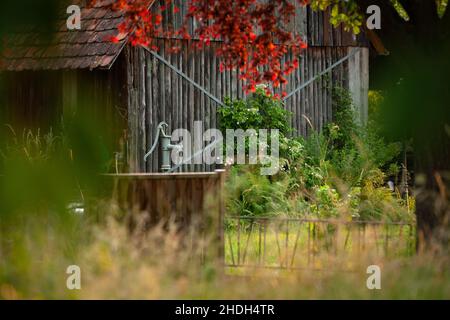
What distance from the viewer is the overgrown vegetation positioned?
486 inches

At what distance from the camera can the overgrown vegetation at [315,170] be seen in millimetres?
12336

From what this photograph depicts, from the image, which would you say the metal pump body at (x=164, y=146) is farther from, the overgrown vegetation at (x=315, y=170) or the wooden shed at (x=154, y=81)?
the overgrown vegetation at (x=315, y=170)

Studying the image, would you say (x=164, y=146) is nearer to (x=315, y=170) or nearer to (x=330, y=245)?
(x=315, y=170)

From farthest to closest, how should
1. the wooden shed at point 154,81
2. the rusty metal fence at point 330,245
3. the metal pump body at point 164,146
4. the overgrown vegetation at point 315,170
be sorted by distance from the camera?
the metal pump body at point 164,146 → the wooden shed at point 154,81 → the overgrown vegetation at point 315,170 → the rusty metal fence at point 330,245

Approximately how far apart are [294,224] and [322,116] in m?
6.70

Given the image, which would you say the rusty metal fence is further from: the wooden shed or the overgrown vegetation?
the wooden shed

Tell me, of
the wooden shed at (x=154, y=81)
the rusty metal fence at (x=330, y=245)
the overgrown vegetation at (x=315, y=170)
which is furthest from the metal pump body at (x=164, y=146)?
the rusty metal fence at (x=330, y=245)

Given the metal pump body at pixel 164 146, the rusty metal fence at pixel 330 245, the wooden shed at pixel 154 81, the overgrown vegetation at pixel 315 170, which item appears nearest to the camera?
the rusty metal fence at pixel 330 245

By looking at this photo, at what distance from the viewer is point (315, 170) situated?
49.9 feet

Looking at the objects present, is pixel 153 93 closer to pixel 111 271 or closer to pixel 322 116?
pixel 322 116

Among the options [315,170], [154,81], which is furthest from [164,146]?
[315,170]

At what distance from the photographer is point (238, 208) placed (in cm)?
1288
